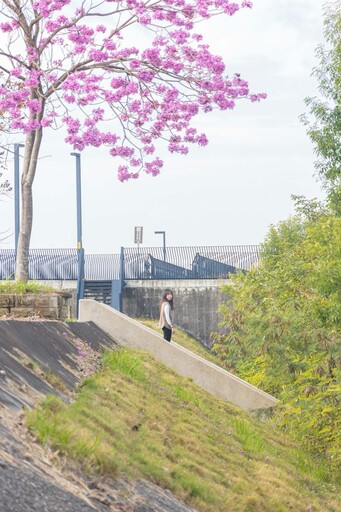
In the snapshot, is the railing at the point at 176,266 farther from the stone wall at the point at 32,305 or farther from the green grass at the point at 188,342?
the stone wall at the point at 32,305

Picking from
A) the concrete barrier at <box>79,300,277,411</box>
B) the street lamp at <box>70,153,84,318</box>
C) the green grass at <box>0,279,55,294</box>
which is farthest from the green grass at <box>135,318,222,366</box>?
the green grass at <box>0,279,55,294</box>

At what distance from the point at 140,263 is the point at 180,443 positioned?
3535 cm

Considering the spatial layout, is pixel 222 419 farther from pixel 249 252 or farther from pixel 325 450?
pixel 249 252

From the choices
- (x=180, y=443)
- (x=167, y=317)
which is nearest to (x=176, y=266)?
(x=167, y=317)

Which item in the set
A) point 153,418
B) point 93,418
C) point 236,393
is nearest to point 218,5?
point 236,393

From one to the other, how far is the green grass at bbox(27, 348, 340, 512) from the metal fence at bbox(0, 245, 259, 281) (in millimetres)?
26666

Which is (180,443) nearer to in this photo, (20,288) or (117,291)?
(20,288)

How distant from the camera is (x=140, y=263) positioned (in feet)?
153

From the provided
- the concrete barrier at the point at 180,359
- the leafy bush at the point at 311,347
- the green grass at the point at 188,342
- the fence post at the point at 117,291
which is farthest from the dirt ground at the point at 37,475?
the fence post at the point at 117,291

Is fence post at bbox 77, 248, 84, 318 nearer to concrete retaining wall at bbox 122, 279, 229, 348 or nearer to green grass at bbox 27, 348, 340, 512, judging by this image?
concrete retaining wall at bbox 122, 279, 229, 348

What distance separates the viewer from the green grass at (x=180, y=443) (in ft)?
25.0

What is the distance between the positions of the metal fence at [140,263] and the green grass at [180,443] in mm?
26666

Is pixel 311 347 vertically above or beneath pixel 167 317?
beneath

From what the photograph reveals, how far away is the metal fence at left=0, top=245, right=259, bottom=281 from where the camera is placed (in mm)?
46406
